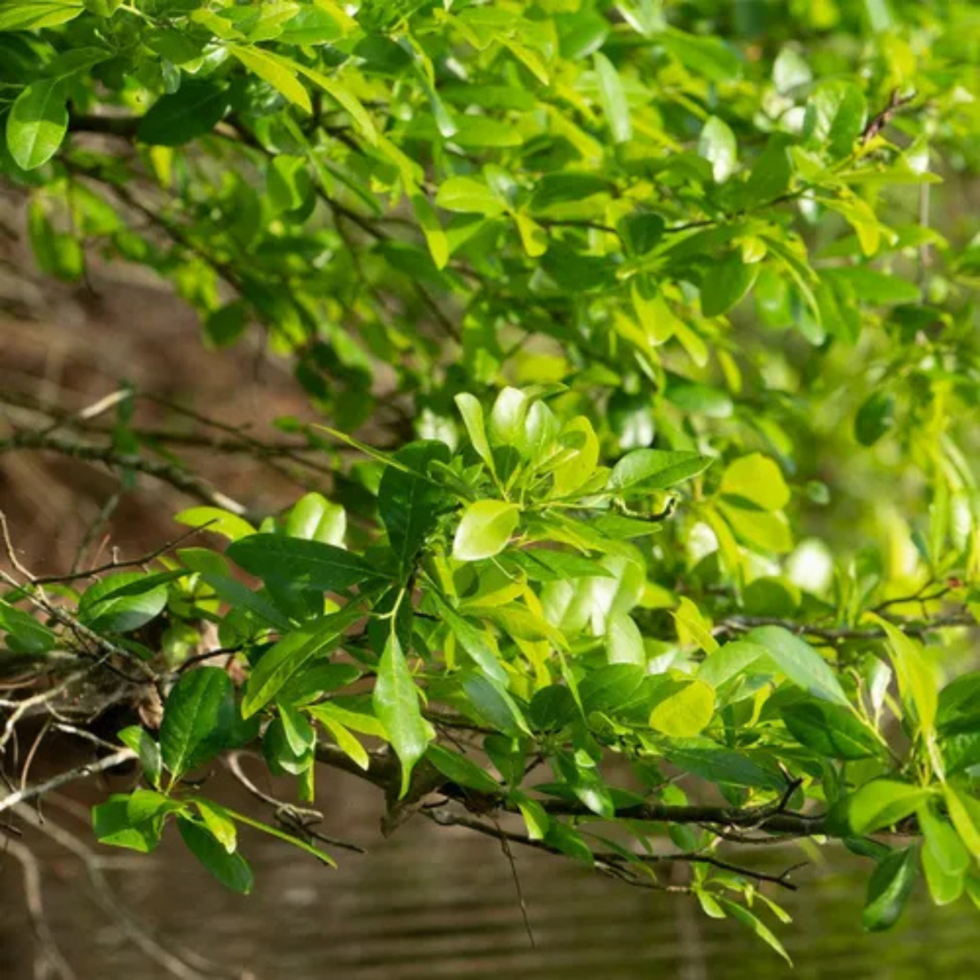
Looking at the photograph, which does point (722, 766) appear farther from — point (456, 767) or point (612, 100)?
point (612, 100)

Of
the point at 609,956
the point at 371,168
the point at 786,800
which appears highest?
the point at 371,168

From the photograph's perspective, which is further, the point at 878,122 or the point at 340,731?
the point at 878,122

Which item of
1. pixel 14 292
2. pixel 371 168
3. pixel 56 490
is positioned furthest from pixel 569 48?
pixel 56 490

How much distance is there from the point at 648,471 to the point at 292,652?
0.18 meters

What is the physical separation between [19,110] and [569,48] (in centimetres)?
43

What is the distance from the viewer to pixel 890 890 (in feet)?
1.98

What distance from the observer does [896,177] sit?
858 mm

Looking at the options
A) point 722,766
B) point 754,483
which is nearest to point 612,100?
point 754,483

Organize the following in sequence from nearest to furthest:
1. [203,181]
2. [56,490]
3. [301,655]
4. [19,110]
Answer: [301,655], [19,110], [203,181], [56,490]

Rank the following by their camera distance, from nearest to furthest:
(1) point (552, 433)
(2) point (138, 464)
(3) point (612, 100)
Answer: (1) point (552, 433)
(3) point (612, 100)
(2) point (138, 464)

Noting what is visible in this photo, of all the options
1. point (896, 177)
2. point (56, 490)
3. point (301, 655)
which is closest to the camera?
point (301, 655)

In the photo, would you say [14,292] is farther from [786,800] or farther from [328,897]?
[786,800]

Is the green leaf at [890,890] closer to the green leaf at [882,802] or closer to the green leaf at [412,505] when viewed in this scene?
the green leaf at [882,802]

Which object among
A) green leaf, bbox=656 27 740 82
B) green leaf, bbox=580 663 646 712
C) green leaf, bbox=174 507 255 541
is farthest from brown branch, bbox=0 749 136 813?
green leaf, bbox=656 27 740 82
